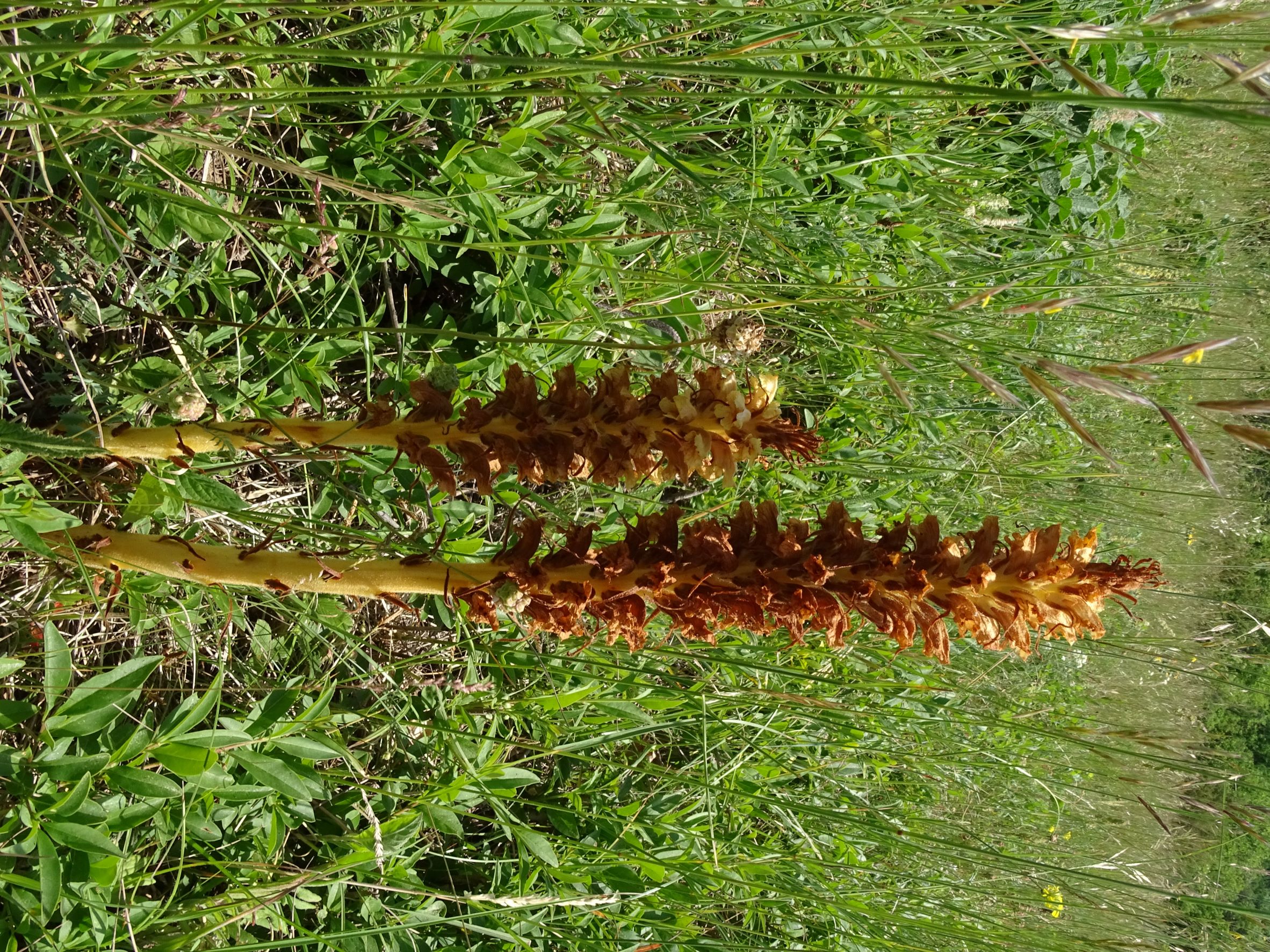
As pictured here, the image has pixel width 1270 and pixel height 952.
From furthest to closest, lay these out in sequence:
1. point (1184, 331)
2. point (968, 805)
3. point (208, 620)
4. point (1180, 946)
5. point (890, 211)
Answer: point (1184, 331) < point (968, 805) < point (890, 211) < point (1180, 946) < point (208, 620)

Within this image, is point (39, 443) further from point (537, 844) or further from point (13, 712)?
point (537, 844)

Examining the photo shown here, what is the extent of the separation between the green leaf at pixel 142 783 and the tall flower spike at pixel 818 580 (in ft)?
2.66

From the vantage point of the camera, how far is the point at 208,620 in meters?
2.54

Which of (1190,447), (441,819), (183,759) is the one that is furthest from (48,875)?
(1190,447)

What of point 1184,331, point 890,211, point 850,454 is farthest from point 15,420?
point 1184,331

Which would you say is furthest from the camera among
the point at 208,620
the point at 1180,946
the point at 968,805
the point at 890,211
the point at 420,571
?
the point at 968,805

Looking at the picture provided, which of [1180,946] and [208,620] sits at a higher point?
[208,620]

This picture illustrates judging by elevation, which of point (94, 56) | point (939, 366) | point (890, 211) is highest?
point (94, 56)

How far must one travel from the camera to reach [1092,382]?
1567mm

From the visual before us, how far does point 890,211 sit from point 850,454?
0.97 meters

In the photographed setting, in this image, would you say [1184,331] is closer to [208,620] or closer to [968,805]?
[968,805]

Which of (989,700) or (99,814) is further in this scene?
(989,700)

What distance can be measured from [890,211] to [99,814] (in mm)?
3266

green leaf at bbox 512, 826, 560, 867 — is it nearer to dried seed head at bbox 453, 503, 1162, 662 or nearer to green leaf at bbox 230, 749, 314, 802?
green leaf at bbox 230, 749, 314, 802
